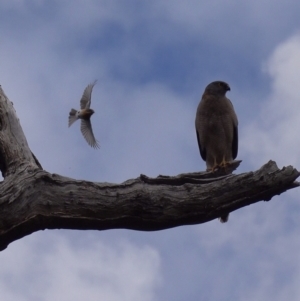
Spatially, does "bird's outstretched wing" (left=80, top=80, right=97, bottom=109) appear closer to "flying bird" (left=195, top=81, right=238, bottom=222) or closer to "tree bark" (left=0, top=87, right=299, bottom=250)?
"flying bird" (left=195, top=81, right=238, bottom=222)

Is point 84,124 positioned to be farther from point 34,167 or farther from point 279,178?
point 279,178

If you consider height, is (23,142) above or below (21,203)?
above

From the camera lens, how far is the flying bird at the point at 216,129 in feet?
32.6

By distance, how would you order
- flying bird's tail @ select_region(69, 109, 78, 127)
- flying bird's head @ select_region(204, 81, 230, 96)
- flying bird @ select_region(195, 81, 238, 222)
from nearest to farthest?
1. flying bird @ select_region(195, 81, 238, 222)
2. flying bird's head @ select_region(204, 81, 230, 96)
3. flying bird's tail @ select_region(69, 109, 78, 127)

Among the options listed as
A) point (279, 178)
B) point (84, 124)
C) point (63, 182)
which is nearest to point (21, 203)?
point (63, 182)

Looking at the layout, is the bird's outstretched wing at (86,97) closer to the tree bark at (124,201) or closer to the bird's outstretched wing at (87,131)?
the bird's outstretched wing at (87,131)

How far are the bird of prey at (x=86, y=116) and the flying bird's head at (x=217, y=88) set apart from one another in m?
1.83

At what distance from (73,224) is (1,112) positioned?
1.85 metres

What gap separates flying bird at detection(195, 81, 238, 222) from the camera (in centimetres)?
992

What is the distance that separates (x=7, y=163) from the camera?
6051mm

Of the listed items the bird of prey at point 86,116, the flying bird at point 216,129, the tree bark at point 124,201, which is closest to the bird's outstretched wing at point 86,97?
the bird of prey at point 86,116

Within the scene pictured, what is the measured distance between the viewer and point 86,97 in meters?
10.8

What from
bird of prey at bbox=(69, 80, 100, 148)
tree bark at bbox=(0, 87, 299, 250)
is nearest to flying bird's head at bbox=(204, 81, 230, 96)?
bird of prey at bbox=(69, 80, 100, 148)

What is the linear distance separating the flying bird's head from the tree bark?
195 inches
